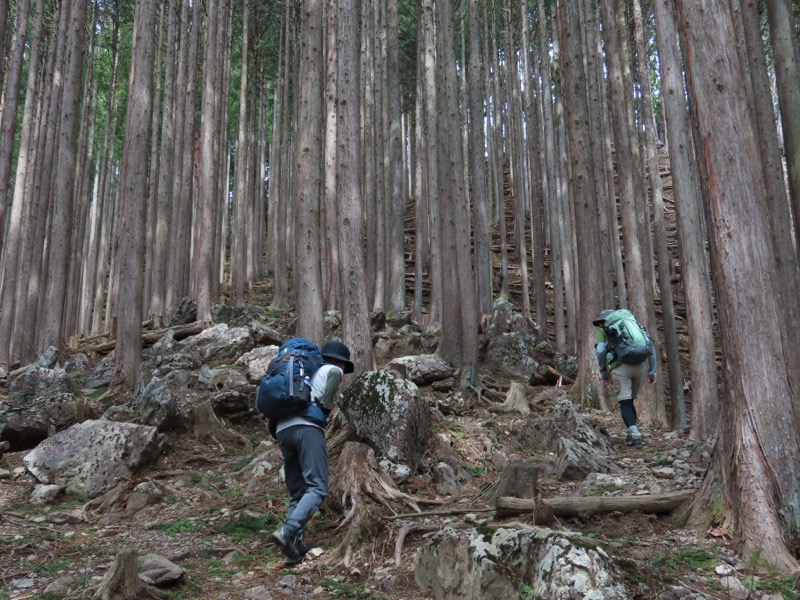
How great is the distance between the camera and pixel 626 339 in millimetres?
6719

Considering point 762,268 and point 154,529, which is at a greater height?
point 762,268

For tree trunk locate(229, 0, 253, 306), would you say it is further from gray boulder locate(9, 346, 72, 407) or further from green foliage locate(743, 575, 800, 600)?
green foliage locate(743, 575, 800, 600)

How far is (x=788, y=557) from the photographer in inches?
124

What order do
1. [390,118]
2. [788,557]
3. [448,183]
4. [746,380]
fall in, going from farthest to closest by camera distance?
[390,118], [448,183], [746,380], [788,557]

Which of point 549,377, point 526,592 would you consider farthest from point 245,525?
point 549,377

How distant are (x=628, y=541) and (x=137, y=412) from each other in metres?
6.64

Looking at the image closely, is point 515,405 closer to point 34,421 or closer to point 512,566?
point 512,566

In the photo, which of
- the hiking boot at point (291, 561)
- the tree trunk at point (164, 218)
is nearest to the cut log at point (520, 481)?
the hiking boot at point (291, 561)

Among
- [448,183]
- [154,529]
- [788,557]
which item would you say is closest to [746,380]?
[788,557]

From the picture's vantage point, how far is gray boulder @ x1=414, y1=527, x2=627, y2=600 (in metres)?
2.86

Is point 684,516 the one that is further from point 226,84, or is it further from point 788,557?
point 226,84

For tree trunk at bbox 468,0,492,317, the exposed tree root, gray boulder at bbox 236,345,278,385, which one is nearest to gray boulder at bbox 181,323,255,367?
gray boulder at bbox 236,345,278,385

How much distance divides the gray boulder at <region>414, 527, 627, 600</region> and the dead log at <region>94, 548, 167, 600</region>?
167cm

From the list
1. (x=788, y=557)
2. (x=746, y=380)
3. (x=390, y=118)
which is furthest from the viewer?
(x=390, y=118)
